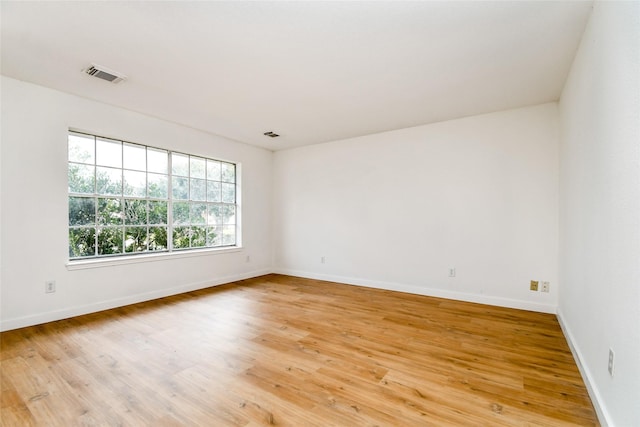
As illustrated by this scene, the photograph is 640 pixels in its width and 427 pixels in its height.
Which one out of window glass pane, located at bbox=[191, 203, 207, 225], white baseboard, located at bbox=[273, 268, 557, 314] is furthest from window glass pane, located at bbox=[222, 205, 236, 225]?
white baseboard, located at bbox=[273, 268, 557, 314]

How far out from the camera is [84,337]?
105 inches

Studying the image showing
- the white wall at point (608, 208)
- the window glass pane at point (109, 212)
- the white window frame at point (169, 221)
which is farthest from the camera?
the window glass pane at point (109, 212)

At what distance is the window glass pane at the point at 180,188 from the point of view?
4.39 meters

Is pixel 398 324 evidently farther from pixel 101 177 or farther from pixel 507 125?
pixel 101 177

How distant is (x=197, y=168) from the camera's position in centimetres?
473

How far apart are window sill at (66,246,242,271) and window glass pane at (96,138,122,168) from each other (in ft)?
3.96

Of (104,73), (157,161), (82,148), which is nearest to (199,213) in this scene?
(157,161)

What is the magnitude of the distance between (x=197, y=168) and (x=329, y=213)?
236 cm

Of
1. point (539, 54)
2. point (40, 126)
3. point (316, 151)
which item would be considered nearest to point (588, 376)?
point (539, 54)

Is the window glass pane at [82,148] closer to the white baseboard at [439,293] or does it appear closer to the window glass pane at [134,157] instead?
the window glass pane at [134,157]

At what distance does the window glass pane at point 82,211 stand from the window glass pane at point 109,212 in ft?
0.23

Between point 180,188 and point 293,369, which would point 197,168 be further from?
point 293,369

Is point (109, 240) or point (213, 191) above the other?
point (213, 191)

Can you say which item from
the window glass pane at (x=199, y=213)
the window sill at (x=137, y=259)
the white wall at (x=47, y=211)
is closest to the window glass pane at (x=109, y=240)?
the window sill at (x=137, y=259)
